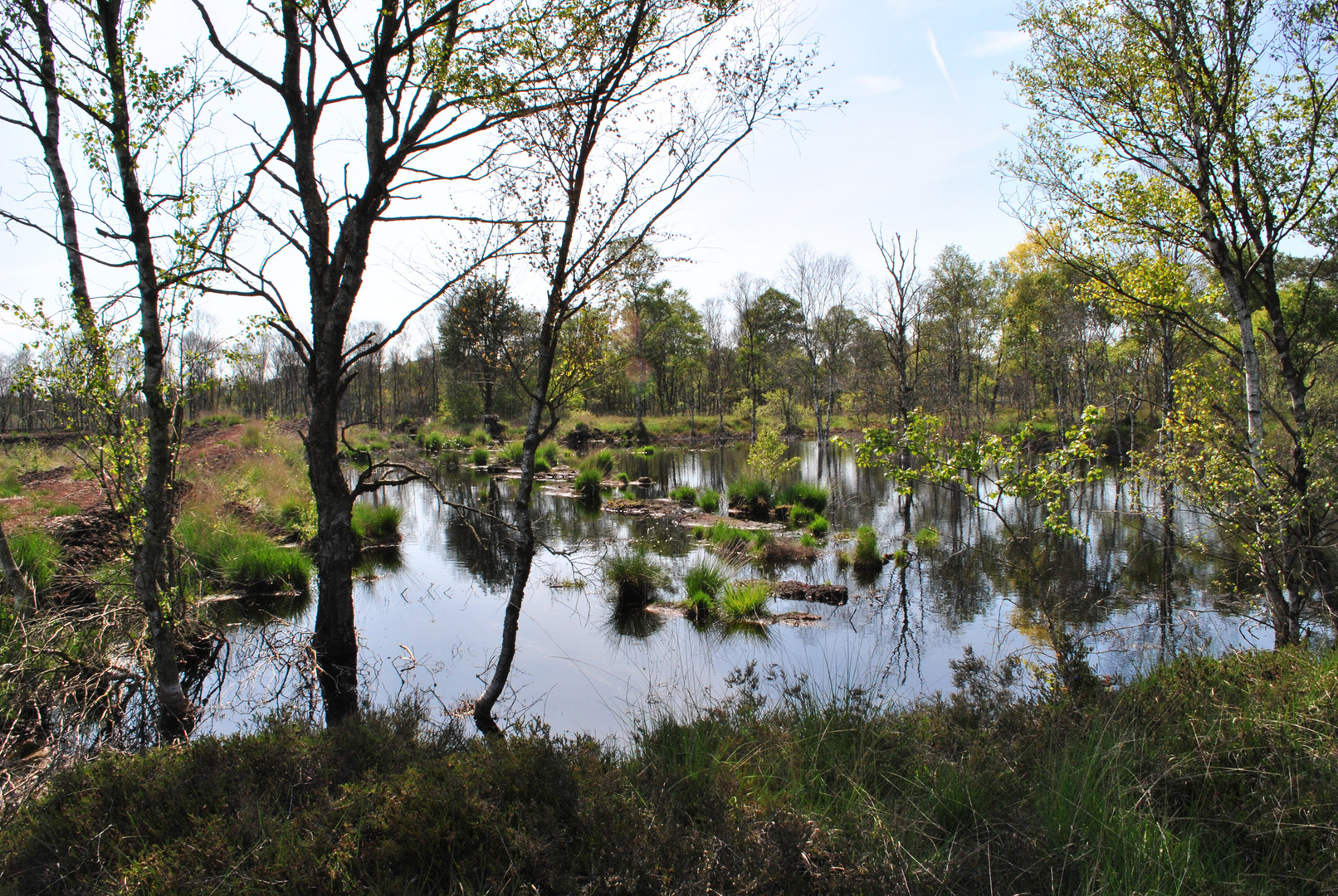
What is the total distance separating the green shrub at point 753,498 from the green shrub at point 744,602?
23.7ft

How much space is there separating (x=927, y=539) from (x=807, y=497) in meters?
3.61

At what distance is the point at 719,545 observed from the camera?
537 inches

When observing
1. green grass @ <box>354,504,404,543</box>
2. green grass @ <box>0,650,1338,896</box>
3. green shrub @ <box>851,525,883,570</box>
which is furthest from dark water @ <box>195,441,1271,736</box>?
green grass @ <box>0,650,1338,896</box>

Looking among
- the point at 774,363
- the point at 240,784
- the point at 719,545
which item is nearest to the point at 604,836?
the point at 240,784

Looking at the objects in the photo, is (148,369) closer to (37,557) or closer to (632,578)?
(37,557)

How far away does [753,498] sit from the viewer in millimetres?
18078

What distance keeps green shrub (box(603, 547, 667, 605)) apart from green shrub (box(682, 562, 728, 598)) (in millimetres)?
626

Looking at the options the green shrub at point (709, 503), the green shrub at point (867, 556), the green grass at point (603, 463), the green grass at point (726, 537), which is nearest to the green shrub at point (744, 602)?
the green grass at point (726, 537)

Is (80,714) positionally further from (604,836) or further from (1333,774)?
Answer: (1333,774)

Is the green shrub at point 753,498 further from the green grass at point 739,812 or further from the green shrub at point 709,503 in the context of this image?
the green grass at point 739,812

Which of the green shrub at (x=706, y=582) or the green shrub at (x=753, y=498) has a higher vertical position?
the green shrub at (x=753, y=498)

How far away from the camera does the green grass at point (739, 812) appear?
2.92 metres

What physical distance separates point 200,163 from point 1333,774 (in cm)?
819

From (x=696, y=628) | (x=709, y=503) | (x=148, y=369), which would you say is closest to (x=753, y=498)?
(x=709, y=503)
